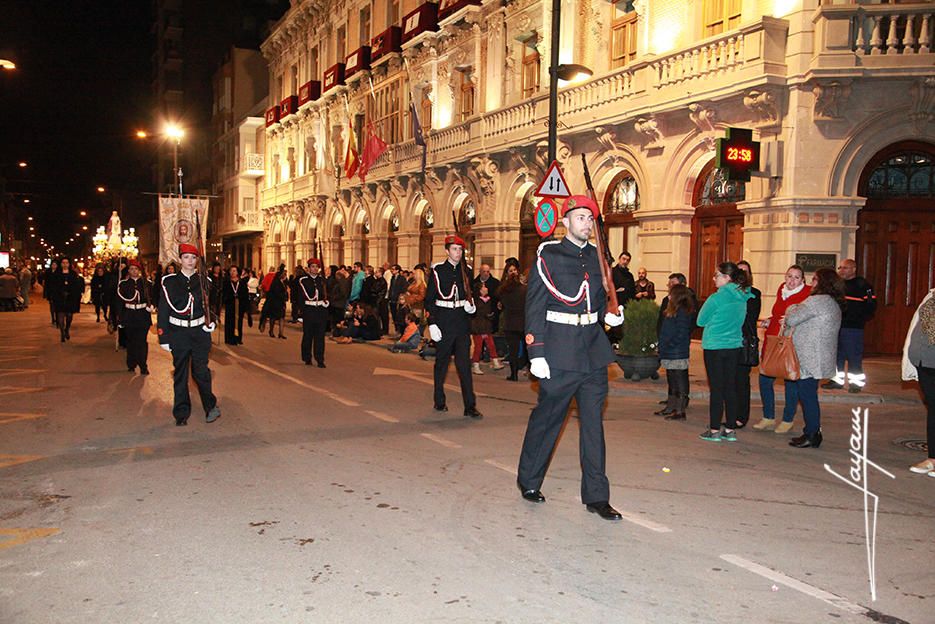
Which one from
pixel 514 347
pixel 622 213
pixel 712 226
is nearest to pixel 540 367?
pixel 514 347

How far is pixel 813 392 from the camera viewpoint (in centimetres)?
853

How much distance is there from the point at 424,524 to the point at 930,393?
5.07 metres

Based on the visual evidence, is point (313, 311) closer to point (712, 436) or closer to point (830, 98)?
point (712, 436)

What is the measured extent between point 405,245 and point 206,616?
1127 inches

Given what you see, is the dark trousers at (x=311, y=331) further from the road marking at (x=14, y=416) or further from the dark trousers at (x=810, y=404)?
the dark trousers at (x=810, y=404)

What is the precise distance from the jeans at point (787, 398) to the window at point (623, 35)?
40.7 ft

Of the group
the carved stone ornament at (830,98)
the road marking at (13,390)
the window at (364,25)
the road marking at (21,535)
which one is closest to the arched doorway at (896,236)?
the carved stone ornament at (830,98)

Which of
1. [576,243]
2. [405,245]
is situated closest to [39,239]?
[405,245]

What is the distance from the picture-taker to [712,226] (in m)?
17.8

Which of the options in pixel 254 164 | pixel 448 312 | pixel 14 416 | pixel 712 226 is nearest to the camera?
pixel 14 416

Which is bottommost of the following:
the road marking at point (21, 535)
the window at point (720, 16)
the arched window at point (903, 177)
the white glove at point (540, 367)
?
the road marking at point (21, 535)

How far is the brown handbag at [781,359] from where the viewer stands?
8.49 meters

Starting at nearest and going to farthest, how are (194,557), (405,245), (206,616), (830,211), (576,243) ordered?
(206,616), (194,557), (576,243), (830,211), (405,245)

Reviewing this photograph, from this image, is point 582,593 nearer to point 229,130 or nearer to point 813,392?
Result: point 813,392
